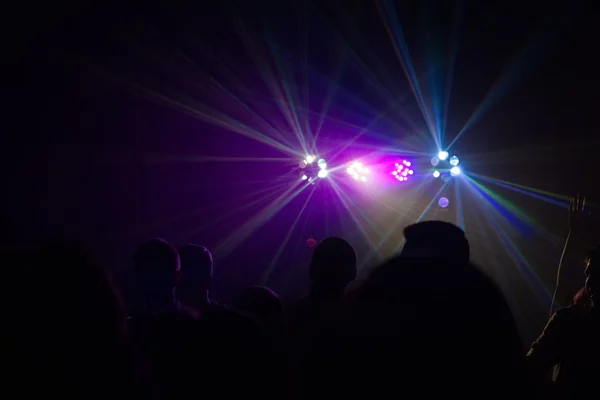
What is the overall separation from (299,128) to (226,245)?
8.73ft

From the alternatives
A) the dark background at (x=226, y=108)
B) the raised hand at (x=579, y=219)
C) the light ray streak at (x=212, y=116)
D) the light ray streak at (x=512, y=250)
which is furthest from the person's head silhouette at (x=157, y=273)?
the light ray streak at (x=512, y=250)

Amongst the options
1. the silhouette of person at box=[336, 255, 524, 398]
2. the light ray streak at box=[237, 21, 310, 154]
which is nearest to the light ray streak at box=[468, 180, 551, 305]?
the light ray streak at box=[237, 21, 310, 154]

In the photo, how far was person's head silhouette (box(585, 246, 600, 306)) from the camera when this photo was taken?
2100 millimetres

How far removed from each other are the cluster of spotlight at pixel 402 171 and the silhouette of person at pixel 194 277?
657cm

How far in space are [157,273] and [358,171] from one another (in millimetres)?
7124

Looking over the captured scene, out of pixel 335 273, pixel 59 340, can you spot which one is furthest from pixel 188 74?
pixel 59 340

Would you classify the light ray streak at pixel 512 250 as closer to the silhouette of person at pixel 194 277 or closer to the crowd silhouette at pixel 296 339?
the crowd silhouette at pixel 296 339

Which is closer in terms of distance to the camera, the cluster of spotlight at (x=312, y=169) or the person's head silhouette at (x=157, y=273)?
the person's head silhouette at (x=157, y=273)

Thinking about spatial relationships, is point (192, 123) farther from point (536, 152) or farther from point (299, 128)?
point (536, 152)

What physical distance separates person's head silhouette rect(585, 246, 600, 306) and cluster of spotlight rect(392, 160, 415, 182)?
679cm

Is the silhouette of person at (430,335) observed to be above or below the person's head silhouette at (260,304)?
below

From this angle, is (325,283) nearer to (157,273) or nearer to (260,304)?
(260,304)

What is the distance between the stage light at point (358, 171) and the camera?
30.1ft

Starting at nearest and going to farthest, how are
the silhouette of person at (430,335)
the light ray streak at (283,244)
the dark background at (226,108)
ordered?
the silhouette of person at (430,335) < the dark background at (226,108) < the light ray streak at (283,244)
